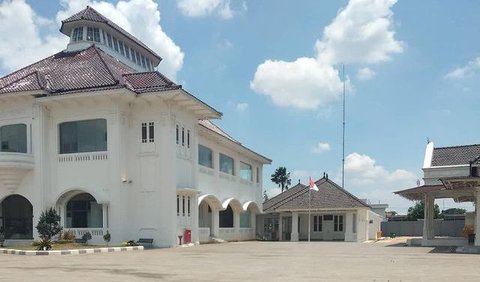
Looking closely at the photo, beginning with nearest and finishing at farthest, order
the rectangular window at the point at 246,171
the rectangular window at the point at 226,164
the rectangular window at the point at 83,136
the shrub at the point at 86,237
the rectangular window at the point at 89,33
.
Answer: the shrub at the point at 86,237
the rectangular window at the point at 83,136
the rectangular window at the point at 89,33
the rectangular window at the point at 226,164
the rectangular window at the point at 246,171

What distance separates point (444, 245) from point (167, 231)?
15.7 meters

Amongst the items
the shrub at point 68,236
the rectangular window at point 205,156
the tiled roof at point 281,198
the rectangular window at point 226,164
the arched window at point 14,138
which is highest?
the arched window at point 14,138

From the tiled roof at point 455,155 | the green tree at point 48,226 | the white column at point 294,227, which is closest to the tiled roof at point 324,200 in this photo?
the white column at point 294,227

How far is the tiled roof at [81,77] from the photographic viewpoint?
2853cm

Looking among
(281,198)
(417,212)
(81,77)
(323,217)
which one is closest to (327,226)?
(323,217)

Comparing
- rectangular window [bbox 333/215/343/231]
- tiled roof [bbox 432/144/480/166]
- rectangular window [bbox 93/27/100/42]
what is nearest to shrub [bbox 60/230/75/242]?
rectangular window [bbox 93/27/100/42]

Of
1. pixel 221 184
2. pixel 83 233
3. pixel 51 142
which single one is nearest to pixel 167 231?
pixel 83 233

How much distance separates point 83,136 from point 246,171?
63.5 ft

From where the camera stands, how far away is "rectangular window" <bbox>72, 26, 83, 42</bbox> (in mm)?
34656

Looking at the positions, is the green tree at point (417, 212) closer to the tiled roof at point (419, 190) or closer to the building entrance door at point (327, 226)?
the building entrance door at point (327, 226)

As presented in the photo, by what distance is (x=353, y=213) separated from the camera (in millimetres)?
41344

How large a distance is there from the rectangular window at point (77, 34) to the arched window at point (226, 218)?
1631 centimetres

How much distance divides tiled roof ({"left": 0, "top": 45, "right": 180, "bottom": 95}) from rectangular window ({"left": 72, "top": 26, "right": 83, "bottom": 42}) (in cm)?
136

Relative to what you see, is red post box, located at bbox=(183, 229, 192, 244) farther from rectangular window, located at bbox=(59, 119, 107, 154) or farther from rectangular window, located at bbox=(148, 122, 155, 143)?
rectangular window, located at bbox=(59, 119, 107, 154)
